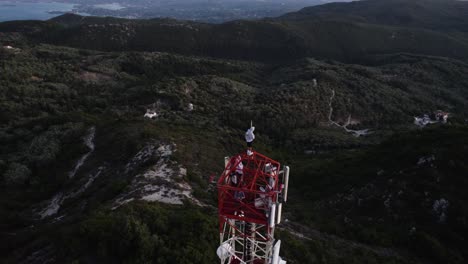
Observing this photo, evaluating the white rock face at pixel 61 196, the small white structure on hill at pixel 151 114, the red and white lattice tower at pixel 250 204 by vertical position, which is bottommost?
the white rock face at pixel 61 196

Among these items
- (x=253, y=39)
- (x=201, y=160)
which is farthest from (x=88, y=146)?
(x=253, y=39)

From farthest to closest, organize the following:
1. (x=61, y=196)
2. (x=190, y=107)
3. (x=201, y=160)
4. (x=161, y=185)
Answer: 1. (x=190, y=107)
2. (x=201, y=160)
3. (x=61, y=196)
4. (x=161, y=185)

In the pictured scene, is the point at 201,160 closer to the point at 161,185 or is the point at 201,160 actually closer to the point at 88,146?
the point at 161,185

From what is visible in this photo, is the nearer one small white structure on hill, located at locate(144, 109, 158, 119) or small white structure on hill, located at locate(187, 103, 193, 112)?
small white structure on hill, located at locate(144, 109, 158, 119)

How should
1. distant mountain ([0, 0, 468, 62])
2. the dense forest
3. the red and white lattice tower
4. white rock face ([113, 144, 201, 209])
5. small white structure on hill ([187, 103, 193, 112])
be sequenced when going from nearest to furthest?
the red and white lattice tower → the dense forest → white rock face ([113, 144, 201, 209]) → small white structure on hill ([187, 103, 193, 112]) → distant mountain ([0, 0, 468, 62])

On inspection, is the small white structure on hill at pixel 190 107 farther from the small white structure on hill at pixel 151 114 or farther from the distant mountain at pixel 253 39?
the distant mountain at pixel 253 39

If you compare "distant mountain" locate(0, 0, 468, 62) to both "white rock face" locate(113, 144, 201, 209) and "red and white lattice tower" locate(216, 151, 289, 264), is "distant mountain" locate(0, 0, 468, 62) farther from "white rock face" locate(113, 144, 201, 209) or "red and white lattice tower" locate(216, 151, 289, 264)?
"red and white lattice tower" locate(216, 151, 289, 264)

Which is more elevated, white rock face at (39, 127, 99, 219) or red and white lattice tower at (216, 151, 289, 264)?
red and white lattice tower at (216, 151, 289, 264)

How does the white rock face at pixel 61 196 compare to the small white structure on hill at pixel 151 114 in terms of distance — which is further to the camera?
the small white structure on hill at pixel 151 114

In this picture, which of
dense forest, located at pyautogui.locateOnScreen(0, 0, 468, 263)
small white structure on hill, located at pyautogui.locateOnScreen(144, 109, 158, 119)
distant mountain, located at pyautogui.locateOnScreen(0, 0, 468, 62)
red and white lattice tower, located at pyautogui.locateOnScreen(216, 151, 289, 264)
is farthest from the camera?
distant mountain, located at pyautogui.locateOnScreen(0, 0, 468, 62)

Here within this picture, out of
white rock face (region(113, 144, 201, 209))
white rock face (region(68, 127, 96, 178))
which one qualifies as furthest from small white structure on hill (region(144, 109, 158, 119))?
white rock face (region(113, 144, 201, 209))

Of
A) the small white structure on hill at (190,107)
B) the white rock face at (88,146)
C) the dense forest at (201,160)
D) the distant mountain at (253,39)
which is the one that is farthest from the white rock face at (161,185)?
the distant mountain at (253,39)

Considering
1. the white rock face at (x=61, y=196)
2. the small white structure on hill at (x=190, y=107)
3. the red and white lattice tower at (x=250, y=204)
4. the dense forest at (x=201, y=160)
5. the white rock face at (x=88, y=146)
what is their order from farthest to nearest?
the small white structure on hill at (x=190, y=107) < the white rock face at (x=88, y=146) < the white rock face at (x=61, y=196) < the dense forest at (x=201, y=160) < the red and white lattice tower at (x=250, y=204)
